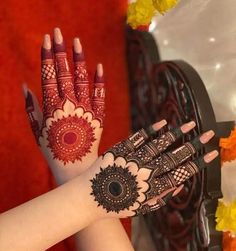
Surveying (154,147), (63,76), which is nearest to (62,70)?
(63,76)

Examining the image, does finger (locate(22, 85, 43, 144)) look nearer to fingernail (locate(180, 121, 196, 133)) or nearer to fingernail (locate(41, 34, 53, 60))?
fingernail (locate(41, 34, 53, 60))

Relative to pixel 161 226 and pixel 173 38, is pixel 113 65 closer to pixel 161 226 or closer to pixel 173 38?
pixel 173 38

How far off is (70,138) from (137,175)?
0.15 m

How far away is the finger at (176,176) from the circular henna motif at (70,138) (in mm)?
157

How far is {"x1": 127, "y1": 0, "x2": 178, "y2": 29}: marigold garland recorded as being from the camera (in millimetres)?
1070

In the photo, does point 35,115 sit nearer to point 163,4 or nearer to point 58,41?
point 58,41

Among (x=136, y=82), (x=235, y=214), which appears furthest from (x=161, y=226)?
(x=136, y=82)

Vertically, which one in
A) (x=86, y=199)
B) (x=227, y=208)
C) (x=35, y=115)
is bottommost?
(x=227, y=208)

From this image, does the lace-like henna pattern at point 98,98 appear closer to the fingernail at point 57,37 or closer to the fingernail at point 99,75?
the fingernail at point 99,75

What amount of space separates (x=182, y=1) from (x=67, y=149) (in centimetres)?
52

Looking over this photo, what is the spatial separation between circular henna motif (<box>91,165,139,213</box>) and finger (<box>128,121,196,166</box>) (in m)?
0.03

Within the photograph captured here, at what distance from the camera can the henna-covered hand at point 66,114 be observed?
0.83 m

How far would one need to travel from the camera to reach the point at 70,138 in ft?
2.77

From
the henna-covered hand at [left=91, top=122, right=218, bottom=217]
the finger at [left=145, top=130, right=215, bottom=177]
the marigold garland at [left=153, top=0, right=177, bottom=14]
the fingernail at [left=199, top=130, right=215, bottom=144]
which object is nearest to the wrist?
the henna-covered hand at [left=91, top=122, right=218, bottom=217]
